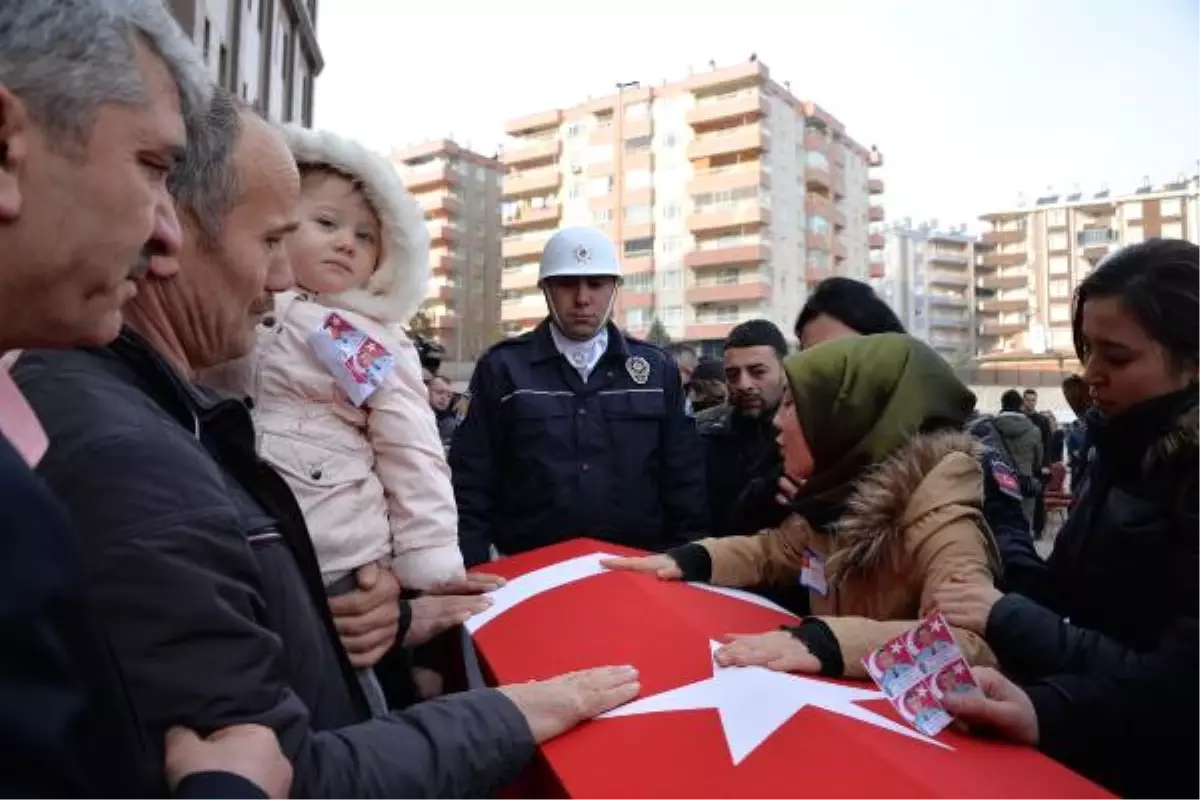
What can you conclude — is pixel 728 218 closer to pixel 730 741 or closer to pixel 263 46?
pixel 263 46

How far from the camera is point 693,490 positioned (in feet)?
12.2

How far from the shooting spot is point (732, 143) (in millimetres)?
59812

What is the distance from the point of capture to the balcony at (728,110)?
194ft

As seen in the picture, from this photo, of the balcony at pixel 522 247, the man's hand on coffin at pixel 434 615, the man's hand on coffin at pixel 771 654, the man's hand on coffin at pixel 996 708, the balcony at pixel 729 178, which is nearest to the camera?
the man's hand on coffin at pixel 996 708

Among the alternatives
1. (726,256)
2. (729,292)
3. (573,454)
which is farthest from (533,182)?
(573,454)

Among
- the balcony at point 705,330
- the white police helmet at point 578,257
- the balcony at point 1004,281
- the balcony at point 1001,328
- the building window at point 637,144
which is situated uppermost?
the building window at point 637,144

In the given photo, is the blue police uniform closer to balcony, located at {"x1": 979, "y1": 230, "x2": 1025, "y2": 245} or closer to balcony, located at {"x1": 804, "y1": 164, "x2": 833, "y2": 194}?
balcony, located at {"x1": 804, "y1": 164, "x2": 833, "y2": 194}

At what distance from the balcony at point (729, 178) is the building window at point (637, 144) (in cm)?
492

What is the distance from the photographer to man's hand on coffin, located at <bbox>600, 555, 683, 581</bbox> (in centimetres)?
255

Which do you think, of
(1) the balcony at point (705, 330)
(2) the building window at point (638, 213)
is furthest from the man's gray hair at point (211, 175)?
(2) the building window at point (638, 213)

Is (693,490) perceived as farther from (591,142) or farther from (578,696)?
(591,142)

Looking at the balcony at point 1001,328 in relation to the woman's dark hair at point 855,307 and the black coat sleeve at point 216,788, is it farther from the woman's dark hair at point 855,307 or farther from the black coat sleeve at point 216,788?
the black coat sleeve at point 216,788

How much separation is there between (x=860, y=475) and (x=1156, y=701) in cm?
76

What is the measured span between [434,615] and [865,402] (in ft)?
3.91
